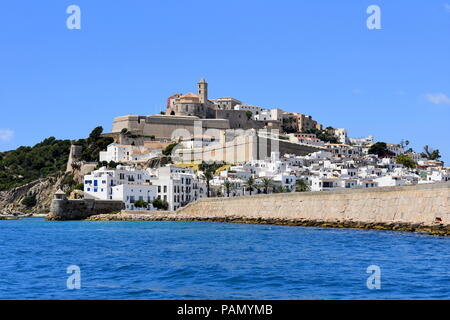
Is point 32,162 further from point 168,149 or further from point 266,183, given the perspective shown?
point 266,183

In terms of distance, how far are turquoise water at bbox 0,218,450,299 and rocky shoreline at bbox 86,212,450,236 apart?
1.47 metres

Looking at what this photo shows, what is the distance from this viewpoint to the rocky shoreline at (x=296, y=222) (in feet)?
100

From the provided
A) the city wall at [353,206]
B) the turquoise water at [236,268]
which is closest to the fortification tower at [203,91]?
the city wall at [353,206]

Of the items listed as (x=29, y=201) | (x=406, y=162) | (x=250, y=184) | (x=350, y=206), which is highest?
(x=406, y=162)

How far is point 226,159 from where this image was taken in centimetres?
9075

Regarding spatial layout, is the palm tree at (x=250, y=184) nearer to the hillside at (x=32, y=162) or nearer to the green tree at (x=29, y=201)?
the green tree at (x=29, y=201)

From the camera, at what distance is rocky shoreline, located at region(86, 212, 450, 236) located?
3058 centimetres

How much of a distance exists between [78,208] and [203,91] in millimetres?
59124

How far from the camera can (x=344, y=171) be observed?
7950 centimetres

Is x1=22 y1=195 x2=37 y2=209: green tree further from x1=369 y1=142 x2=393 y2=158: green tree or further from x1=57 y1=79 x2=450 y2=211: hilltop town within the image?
x1=369 y1=142 x2=393 y2=158: green tree

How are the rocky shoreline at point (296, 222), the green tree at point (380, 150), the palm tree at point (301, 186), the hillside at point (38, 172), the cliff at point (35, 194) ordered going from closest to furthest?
the rocky shoreline at point (296, 222) → the palm tree at point (301, 186) → the cliff at point (35, 194) → the hillside at point (38, 172) → the green tree at point (380, 150)

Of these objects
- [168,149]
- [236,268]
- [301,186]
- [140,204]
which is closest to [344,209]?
[236,268]
